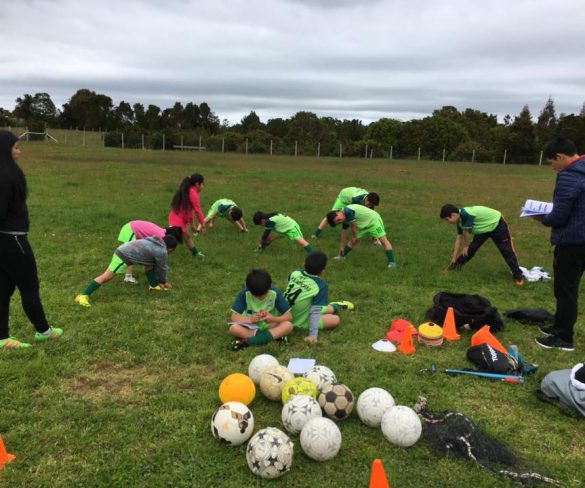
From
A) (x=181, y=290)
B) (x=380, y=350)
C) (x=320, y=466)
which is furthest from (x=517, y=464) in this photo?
(x=181, y=290)

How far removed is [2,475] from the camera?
131 inches

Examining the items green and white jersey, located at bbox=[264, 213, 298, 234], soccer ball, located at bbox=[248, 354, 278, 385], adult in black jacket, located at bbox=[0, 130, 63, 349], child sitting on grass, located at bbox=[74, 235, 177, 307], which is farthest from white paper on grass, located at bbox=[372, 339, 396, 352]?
green and white jersey, located at bbox=[264, 213, 298, 234]

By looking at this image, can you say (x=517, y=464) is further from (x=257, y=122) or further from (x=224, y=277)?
(x=257, y=122)

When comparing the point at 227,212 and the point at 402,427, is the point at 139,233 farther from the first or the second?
the point at 402,427

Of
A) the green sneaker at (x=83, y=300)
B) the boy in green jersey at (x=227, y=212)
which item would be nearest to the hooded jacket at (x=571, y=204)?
the green sneaker at (x=83, y=300)

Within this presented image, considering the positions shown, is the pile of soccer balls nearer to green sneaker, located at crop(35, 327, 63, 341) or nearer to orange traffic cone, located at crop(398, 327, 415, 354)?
orange traffic cone, located at crop(398, 327, 415, 354)

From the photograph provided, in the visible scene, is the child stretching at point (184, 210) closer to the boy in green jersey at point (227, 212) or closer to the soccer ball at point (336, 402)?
the boy in green jersey at point (227, 212)

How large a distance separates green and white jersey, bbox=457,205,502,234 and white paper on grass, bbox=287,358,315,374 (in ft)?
15.7

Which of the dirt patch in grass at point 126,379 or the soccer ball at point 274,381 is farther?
the dirt patch in grass at point 126,379

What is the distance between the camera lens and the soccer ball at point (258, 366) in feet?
15.1

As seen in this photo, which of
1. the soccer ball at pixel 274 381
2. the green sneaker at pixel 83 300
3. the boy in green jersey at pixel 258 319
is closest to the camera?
the soccer ball at pixel 274 381

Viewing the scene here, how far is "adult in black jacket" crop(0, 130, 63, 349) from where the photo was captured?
4.60 meters

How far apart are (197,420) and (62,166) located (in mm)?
24144

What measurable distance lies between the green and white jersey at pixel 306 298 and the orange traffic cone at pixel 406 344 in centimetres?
100
